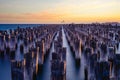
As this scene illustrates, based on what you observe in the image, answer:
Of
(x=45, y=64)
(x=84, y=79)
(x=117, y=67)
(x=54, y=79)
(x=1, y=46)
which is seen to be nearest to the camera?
(x=54, y=79)

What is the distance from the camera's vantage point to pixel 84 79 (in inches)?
851

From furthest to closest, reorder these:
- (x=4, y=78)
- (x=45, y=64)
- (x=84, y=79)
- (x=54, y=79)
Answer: (x=45, y=64) → (x=4, y=78) → (x=84, y=79) → (x=54, y=79)

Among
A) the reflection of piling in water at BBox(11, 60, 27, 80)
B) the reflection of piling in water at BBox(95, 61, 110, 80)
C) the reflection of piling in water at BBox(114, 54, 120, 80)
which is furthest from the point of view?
the reflection of piling in water at BBox(114, 54, 120, 80)

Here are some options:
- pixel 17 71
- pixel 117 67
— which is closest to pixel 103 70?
pixel 117 67

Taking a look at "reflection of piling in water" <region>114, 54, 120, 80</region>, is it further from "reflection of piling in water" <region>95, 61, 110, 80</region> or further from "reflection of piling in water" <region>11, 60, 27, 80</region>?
"reflection of piling in water" <region>11, 60, 27, 80</region>

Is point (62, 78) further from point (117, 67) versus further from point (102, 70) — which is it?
point (117, 67)

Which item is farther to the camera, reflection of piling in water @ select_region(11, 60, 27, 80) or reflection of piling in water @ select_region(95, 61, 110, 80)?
reflection of piling in water @ select_region(11, 60, 27, 80)

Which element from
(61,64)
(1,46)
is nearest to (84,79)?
(61,64)

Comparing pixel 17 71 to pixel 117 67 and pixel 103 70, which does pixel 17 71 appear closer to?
pixel 103 70

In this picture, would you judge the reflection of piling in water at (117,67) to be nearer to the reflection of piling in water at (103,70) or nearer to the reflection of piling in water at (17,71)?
the reflection of piling in water at (103,70)

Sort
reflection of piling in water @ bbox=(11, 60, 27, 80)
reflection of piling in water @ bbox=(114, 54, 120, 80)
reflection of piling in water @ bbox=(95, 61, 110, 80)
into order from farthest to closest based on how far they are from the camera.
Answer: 1. reflection of piling in water @ bbox=(114, 54, 120, 80)
2. reflection of piling in water @ bbox=(11, 60, 27, 80)
3. reflection of piling in water @ bbox=(95, 61, 110, 80)

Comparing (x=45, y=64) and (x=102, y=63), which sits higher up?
(x=102, y=63)

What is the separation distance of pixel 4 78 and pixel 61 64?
11.8 metres

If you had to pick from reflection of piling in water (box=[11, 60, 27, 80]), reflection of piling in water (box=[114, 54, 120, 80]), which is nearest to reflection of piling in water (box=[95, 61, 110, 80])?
reflection of piling in water (box=[114, 54, 120, 80])
